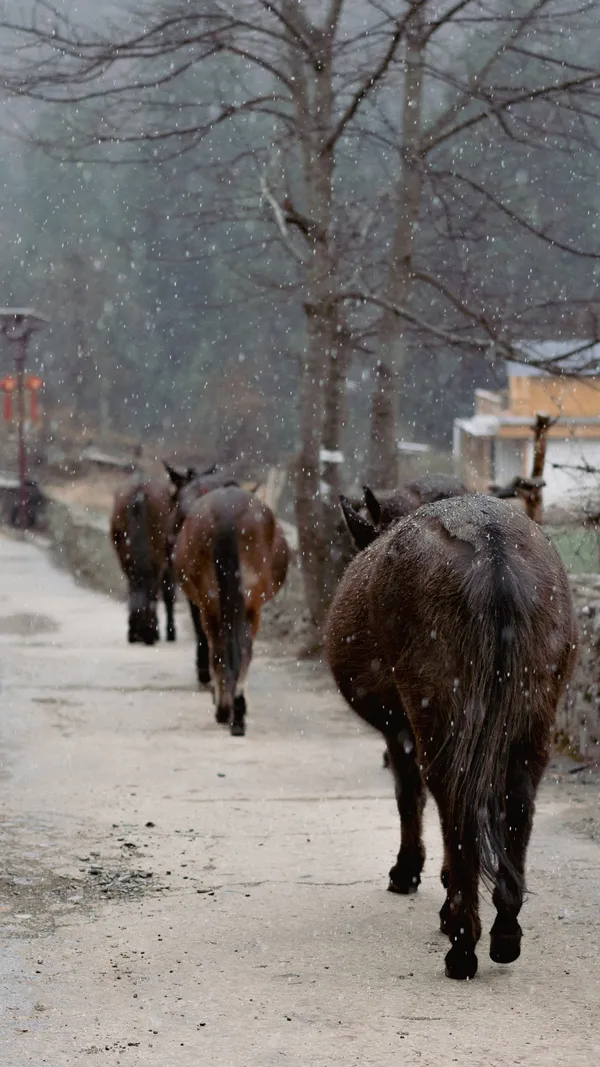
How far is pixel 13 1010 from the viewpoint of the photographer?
422 cm

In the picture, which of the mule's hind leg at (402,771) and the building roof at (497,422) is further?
the building roof at (497,422)

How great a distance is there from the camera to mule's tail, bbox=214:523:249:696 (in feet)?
31.8

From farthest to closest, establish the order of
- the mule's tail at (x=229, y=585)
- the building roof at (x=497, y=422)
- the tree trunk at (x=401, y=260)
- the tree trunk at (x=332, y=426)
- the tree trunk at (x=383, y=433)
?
the building roof at (x=497, y=422)
the tree trunk at (x=383, y=433)
the tree trunk at (x=332, y=426)
the tree trunk at (x=401, y=260)
the mule's tail at (x=229, y=585)

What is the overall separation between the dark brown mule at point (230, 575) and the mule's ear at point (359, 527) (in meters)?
3.65

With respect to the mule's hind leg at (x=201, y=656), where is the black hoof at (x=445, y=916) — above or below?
above

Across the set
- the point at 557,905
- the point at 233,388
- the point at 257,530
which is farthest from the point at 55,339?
the point at 557,905

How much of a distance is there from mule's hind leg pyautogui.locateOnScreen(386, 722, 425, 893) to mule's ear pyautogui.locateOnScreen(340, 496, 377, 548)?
915 millimetres

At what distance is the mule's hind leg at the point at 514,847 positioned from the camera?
4.48 meters

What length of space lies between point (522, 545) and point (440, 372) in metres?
Result: 34.2

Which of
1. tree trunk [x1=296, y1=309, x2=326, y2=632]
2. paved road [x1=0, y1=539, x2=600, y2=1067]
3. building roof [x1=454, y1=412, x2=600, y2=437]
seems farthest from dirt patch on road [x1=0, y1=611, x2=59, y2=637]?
building roof [x1=454, y1=412, x2=600, y2=437]

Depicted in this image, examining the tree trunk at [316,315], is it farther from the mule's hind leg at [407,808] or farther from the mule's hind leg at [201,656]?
the mule's hind leg at [407,808]

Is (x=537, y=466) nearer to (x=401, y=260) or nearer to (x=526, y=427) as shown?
(x=401, y=260)

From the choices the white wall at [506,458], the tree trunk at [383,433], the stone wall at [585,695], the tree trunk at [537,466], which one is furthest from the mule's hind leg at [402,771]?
the white wall at [506,458]

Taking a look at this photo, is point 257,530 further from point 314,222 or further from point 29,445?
point 29,445
